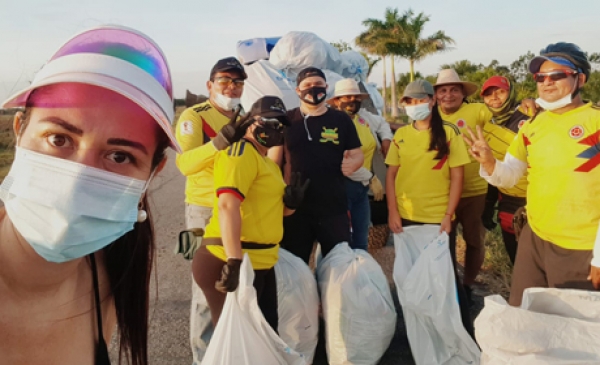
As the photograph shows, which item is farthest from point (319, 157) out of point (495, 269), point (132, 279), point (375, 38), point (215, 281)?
point (375, 38)

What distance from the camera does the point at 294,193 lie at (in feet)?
8.35

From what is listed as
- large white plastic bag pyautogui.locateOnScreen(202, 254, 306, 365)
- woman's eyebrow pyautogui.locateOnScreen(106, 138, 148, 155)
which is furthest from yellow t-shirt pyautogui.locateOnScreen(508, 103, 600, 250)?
woman's eyebrow pyautogui.locateOnScreen(106, 138, 148, 155)

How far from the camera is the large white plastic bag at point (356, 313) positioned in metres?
2.73

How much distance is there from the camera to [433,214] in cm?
316

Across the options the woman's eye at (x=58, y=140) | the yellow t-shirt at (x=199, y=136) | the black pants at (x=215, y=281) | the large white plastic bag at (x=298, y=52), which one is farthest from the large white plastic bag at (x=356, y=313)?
the large white plastic bag at (x=298, y=52)

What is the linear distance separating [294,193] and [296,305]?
74cm

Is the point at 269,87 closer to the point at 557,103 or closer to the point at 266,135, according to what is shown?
the point at 266,135

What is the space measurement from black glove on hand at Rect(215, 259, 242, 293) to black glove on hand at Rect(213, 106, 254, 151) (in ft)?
2.07

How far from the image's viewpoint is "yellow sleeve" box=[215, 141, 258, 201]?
2.26m

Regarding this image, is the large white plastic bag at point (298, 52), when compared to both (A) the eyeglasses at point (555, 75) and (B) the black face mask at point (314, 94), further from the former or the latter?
(A) the eyeglasses at point (555, 75)

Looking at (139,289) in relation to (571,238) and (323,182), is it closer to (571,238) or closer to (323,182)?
(323,182)

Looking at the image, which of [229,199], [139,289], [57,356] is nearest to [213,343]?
[229,199]

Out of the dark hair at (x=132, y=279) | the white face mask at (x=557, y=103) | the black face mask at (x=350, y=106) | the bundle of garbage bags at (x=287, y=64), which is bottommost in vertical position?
the dark hair at (x=132, y=279)

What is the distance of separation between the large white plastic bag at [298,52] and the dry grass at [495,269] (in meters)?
2.73
